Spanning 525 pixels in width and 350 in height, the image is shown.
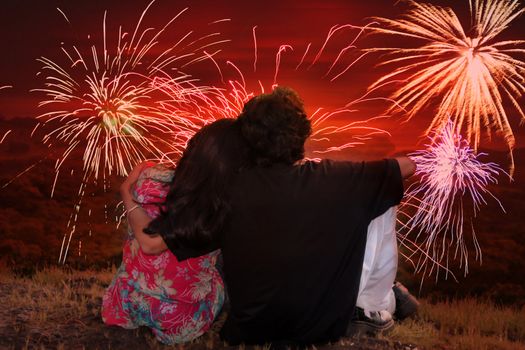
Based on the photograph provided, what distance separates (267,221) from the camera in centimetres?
438

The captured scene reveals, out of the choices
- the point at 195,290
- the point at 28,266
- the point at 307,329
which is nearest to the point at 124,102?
the point at 28,266

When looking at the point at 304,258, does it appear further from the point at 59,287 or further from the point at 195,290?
the point at 59,287

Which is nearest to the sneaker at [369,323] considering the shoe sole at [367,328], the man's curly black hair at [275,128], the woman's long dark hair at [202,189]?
the shoe sole at [367,328]

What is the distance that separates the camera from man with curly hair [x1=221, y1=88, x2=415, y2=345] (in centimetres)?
433

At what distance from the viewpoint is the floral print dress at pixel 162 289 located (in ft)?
15.5

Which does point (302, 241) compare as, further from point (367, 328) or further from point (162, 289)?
point (367, 328)

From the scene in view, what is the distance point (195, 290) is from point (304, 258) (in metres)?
0.98

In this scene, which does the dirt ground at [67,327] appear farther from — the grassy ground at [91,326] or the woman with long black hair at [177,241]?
the woman with long black hair at [177,241]

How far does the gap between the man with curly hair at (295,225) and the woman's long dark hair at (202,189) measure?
79mm

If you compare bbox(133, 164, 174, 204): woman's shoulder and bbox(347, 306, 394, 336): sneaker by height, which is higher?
bbox(133, 164, 174, 204): woman's shoulder

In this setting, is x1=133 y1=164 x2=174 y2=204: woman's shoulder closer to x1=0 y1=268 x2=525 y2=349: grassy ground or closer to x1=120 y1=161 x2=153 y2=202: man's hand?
x1=120 y1=161 x2=153 y2=202: man's hand

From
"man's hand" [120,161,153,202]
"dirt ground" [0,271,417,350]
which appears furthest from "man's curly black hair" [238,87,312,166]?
"dirt ground" [0,271,417,350]

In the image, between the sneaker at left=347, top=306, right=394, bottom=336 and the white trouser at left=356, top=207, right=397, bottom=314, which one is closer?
the white trouser at left=356, top=207, right=397, bottom=314

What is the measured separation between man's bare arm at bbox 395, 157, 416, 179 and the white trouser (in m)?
0.52
